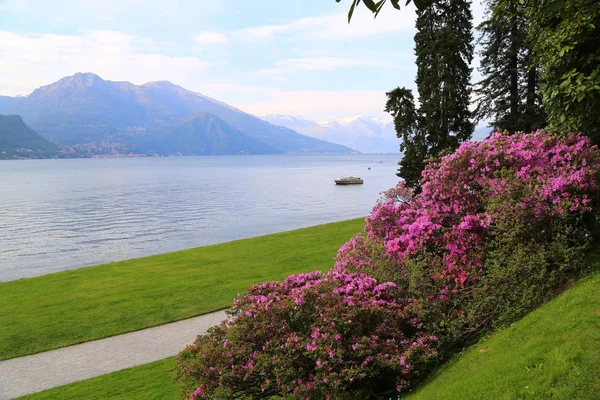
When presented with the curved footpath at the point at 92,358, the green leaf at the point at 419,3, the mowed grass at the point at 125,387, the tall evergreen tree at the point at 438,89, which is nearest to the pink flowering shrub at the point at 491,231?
the mowed grass at the point at 125,387

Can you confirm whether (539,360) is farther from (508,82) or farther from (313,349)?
(508,82)

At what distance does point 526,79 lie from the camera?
28125 millimetres

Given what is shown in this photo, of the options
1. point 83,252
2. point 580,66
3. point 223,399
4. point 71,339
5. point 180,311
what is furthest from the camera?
point 83,252

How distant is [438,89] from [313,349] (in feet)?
78.8

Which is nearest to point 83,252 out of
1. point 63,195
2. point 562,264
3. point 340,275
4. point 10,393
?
point 10,393

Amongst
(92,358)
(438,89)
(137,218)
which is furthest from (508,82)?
(137,218)

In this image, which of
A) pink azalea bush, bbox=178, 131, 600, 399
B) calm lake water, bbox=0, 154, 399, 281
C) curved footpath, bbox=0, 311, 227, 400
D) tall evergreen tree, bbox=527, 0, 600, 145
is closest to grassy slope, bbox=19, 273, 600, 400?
pink azalea bush, bbox=178, 131, 600, 399

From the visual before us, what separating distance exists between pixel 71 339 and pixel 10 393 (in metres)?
3.16

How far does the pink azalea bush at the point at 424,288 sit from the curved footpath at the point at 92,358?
13.7 feet

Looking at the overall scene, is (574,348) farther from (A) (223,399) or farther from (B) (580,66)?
(B) (580,66)

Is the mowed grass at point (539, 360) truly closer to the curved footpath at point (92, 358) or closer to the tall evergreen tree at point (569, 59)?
the tall evergreen tree at point (569, 59)

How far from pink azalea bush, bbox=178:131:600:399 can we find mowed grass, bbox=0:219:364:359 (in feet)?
23.3

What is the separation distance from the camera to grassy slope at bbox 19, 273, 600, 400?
5031mm

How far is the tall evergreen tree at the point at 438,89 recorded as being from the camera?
27000 millimetres
